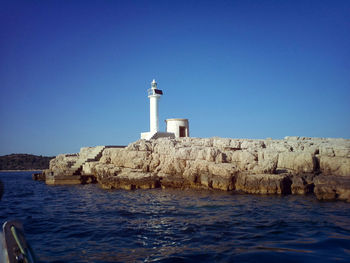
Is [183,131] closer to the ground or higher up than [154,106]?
closer to the ground

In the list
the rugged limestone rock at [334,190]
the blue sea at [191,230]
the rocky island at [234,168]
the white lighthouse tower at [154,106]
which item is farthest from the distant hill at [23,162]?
the rugged limestone rock at [334,190]

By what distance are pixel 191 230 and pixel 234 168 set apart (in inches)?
368

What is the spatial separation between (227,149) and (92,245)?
16744 mm

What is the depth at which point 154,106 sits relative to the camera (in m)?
34.9

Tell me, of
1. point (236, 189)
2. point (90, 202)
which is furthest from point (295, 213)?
point (90, 202)

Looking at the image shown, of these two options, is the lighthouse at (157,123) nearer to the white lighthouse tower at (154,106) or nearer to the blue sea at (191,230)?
the white lighthouse tower at (154,106)

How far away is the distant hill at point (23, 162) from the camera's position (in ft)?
267

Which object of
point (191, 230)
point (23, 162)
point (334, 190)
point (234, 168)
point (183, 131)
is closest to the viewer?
point (191, 230)

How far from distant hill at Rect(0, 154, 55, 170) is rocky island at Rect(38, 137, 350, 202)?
67.9 metres

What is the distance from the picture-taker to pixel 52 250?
6.59 metres

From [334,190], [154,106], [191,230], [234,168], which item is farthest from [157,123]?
[191,230]

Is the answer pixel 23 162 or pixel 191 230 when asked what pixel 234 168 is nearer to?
pixel 191 230

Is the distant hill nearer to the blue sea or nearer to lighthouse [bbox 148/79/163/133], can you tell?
lighthouse [bbox 148/79/163/133]

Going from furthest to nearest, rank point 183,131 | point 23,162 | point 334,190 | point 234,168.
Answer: point 23,162, point 183,131, point 234,168, point 334,190
